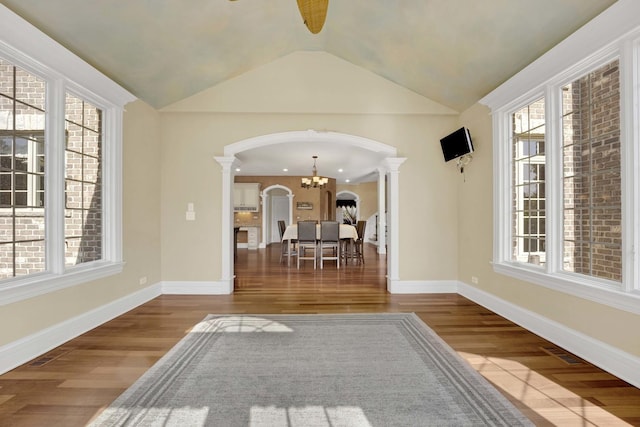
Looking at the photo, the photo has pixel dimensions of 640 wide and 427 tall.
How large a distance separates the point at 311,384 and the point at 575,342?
213cm

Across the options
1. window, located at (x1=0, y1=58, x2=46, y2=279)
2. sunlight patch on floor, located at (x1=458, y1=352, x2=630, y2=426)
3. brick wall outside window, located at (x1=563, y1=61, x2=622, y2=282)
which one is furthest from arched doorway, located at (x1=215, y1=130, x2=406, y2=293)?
sunlight patch on floor, located at (x1=458, y1=352, x2=630, y2=426)

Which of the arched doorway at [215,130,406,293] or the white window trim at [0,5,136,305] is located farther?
the arched doorway at [215,130,406,293]

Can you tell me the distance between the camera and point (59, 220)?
2779mm

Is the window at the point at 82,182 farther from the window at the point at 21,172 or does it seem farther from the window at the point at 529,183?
the window at the point at 529,183

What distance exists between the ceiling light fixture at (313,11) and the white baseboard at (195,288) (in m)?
3.55

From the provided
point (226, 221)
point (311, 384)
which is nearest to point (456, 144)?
point (226, 221)

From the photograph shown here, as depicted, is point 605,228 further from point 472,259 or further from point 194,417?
point 194,417

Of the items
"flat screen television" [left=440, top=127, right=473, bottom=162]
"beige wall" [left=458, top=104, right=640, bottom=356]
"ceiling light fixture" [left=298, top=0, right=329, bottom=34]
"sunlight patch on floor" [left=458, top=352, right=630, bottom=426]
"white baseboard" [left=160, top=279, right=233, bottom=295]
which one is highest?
"ceiling light fixture" [left=298, top=0, right=329, bottom=34]

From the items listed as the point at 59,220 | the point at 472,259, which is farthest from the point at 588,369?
the point at 59,220

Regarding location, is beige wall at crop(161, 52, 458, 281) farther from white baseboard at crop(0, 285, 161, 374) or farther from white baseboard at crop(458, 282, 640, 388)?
white baseboard at crop(458, 282, 640, 388)

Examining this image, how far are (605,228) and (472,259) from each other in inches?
56.2

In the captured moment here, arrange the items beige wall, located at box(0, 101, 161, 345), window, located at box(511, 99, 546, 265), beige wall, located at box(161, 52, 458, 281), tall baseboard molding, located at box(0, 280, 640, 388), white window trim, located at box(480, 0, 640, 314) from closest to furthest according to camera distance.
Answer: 1. white window trim, located at box(480, 0, 640, 314)
2. tall baseboard molding, located at box(0, 280, 640, 388)
3. beige wall, located at box(0, 101, 161, 345)
4. window, located at box(511, 99, 546, 265)
5. beige wall, located at box(161, 52, 458, 281)

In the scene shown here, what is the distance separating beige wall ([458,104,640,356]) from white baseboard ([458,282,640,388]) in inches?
1.8

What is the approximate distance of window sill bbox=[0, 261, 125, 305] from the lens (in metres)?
2.32
